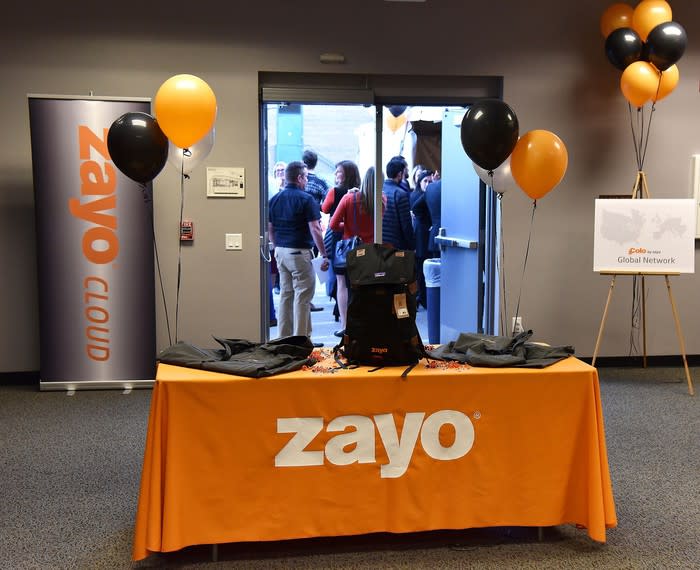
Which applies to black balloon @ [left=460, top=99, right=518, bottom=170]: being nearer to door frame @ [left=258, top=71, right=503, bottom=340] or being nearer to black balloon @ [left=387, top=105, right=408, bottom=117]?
door frame @ [left=258, top=71, right=503, bottom=340]

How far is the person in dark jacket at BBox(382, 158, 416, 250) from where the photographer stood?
235 inches

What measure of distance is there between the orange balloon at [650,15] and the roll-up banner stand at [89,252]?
3.40m

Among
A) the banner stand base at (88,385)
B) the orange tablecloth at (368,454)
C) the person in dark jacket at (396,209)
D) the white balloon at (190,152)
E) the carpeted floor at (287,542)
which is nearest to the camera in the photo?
the orange tablecloth at (368,454)

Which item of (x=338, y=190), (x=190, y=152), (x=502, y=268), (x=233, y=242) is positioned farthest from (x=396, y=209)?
(x=190, y=152)

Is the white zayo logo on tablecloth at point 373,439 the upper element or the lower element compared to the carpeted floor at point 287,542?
upper

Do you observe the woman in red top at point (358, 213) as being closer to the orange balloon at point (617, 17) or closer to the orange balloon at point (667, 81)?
the orange balloon at point (617, 17)

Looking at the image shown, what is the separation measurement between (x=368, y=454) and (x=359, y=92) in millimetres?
3349

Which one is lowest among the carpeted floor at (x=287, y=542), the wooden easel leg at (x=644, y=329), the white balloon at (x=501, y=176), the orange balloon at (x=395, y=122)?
the carpeted floor at (x=287, y=542)

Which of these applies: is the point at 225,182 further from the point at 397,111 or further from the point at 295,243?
the point at 397,111

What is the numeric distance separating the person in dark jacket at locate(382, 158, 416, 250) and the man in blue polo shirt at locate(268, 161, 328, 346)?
67 centimetres

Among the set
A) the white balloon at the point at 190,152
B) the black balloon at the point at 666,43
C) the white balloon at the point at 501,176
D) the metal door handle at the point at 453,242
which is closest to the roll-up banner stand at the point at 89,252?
the white balloon at the point at 190,152

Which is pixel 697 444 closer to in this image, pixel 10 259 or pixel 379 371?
pixel 379 371

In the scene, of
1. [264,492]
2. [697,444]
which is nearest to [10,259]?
[264,492]

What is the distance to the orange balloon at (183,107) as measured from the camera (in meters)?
3.10
